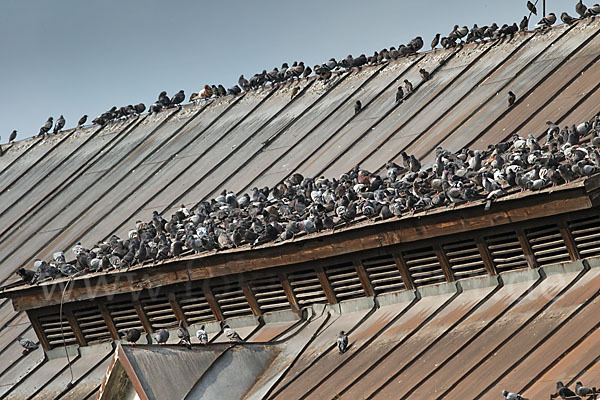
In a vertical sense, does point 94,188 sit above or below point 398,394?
above

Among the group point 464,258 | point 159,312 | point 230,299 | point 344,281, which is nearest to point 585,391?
point 464,258

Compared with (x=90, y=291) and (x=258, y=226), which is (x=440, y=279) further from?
(x=90, y=291)

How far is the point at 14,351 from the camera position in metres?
35.5

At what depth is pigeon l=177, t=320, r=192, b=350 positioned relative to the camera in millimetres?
27734

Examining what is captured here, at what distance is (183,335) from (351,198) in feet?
17.3

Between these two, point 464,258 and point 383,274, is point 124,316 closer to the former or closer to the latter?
point 383,274

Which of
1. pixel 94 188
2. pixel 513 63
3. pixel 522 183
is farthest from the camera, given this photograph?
pixel 94 188

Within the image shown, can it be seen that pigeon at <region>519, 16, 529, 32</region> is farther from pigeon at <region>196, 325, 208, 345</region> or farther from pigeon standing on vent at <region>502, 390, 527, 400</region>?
pigeon standing on vent at <region>502, 390, 527, 400</region>

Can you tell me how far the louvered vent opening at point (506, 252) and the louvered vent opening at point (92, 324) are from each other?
11.8m

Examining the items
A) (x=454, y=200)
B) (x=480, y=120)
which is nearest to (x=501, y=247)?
(x=454, y=200)

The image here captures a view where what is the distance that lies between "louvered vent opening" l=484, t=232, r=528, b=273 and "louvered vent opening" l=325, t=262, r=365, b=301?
3589mm

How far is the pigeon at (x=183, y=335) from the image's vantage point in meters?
27.7

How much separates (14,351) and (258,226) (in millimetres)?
9827

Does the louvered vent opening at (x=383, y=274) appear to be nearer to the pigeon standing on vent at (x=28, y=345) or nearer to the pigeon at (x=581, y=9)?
the pigeon standing on vent at (x=28, y=345)
